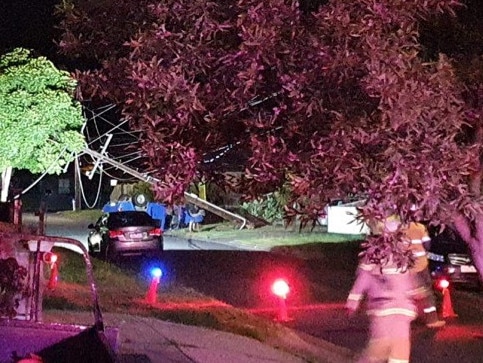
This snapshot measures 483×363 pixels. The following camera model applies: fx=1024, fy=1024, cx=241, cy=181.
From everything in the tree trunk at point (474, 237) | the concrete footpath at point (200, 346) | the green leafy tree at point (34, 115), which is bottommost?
the concrete footpath at point (200, 346)

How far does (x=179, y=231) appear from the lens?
39.2m

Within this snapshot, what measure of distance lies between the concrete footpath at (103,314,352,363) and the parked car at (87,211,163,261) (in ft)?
41.2

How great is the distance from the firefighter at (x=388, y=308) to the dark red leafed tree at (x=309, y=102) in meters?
2.60

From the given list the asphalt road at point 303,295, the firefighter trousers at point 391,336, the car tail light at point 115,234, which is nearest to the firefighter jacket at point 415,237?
the firefighter trousers at point 391,336

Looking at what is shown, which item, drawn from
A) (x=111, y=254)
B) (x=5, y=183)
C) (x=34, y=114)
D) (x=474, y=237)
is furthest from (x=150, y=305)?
(x=111, y=254)

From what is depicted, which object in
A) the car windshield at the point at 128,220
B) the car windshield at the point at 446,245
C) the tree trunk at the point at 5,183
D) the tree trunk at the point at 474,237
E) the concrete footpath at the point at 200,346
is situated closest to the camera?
the tree trunk at the point at 474,237

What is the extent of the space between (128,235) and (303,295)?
832cm

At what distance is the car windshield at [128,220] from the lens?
1057 inches

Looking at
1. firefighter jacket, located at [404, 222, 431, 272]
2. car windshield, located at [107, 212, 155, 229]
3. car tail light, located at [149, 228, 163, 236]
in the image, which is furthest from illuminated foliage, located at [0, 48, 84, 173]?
firefighter jacket, located at [404, 222, 431, 272]

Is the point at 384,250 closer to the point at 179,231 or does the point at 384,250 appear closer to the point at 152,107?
the point at 152,107

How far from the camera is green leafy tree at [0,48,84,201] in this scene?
71.1ft

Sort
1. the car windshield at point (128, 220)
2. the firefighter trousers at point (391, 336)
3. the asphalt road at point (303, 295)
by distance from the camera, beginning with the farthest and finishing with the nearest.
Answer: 1. the car windshield at point (128, 220)
2. the asphalt road at point (303, 295)
3. the firefighter trousers at point (391, 336)

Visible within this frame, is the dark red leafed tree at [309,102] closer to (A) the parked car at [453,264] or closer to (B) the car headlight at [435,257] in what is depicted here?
(A) the parked car at [453,264]

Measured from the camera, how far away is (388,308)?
7.89m
